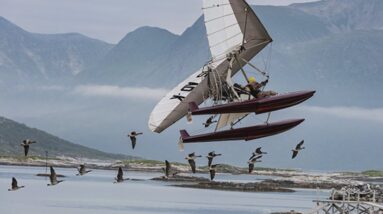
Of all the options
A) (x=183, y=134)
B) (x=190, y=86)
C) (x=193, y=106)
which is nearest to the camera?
(x=193, y=106)

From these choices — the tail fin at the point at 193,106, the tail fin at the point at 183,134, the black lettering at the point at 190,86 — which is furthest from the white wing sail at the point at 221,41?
the tail fin at the point at 183,134

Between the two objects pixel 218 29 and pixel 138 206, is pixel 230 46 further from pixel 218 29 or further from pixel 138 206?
pixel 138 206

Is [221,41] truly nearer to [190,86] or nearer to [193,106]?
[190,86]

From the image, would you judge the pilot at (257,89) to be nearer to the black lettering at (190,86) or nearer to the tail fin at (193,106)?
the tail fin at (193,106)

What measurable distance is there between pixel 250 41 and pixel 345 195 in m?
48.2

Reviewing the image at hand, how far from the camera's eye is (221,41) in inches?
2815

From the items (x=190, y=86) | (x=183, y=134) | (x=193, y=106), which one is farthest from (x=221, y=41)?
(x=183, y=134)

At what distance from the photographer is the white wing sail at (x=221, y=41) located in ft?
231

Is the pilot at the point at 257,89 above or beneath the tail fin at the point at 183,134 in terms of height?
above

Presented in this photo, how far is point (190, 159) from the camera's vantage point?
3206 inches

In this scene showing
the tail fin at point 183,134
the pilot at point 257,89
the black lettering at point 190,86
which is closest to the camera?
the pilot at point 257,89

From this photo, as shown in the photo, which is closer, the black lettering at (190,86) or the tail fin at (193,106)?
the tail fin at (193,106)

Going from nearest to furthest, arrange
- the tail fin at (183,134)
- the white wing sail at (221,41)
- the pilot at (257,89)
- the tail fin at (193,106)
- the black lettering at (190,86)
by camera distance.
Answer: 1. the pilot at (257,89)
2. the tail fin at (193,106)
3. the white wing sail at (221,41)
4. the tail fin at (183,134)
5. the black lettering at (190,86)

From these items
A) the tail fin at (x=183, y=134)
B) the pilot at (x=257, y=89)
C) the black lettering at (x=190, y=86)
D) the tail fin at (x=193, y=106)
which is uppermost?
the black lettering at (x=190, y=86)
